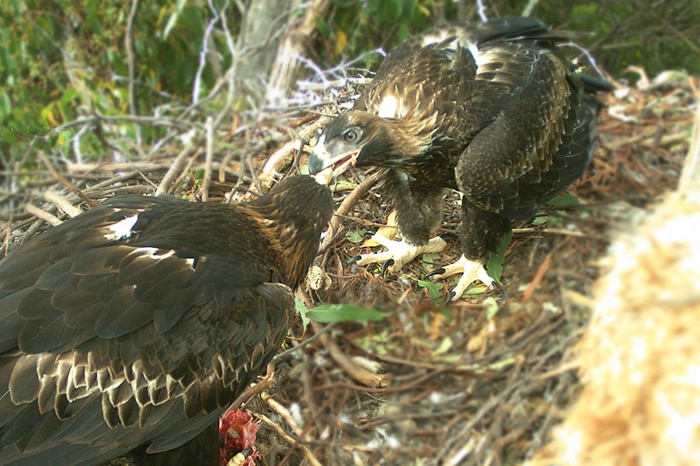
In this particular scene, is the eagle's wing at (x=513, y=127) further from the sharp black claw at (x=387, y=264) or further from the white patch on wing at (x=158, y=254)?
the white patch on wing at (x=158, y=254)

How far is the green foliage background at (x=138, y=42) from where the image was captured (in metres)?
2.46

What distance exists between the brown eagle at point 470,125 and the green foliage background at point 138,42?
21 centimetres

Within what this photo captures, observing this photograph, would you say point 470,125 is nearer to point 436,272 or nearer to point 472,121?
point 472,121

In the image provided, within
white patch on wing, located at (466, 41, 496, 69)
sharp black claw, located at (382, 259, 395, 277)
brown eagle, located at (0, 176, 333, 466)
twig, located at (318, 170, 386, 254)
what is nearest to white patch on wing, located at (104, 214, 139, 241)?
brown eagle, located at (0, 176, 333, 466)

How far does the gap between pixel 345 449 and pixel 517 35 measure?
2114mm

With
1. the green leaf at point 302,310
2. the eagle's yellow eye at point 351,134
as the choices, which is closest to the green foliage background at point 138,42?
the eagle's yellow eye at point 351,134

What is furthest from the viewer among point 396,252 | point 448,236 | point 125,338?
point 448,236

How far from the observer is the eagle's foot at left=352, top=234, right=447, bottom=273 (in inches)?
132

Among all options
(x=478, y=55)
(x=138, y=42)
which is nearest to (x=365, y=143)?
(x=478, y=55)

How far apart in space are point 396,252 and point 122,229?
4.83ft

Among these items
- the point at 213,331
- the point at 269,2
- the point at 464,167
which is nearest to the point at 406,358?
the point at 213,331

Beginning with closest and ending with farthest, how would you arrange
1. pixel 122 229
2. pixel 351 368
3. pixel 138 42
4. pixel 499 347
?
1. pixel 499 347
2. pixel 351 368
3. pixel 122 229
4. pixel 138 42

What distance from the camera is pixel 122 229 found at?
8.13 feet

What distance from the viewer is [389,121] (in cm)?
294
